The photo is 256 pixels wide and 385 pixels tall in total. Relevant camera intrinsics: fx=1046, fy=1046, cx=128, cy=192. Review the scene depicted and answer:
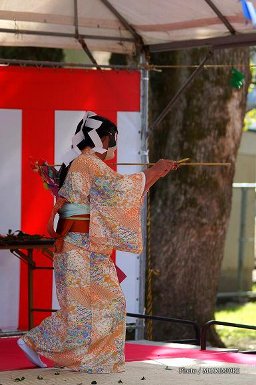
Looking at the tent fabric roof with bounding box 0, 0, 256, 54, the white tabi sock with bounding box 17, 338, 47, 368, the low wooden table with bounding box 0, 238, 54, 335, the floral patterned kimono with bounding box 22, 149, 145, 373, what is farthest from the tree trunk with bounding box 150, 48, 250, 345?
the floral patterned kimono with bounding box 22, 149, 145, 373

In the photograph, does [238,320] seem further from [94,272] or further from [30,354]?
[94,272]

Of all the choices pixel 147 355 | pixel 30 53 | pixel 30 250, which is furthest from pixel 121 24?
pixel 30 53

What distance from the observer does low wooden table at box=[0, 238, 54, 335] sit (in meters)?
6.84

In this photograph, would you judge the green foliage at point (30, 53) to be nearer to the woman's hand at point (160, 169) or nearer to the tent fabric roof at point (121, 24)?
the tent fabric roof at point (121, 24)

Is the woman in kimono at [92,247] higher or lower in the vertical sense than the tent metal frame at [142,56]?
lower

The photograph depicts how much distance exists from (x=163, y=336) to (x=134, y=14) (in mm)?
3428

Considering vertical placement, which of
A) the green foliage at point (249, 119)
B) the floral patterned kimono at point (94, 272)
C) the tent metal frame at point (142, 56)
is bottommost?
the floral patterned kimono at point (94, 272)

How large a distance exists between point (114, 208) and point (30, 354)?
95 centimetres

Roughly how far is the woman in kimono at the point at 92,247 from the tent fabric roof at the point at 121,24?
1.55 m

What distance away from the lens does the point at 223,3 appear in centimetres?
661

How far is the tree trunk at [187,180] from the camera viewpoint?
372 inches

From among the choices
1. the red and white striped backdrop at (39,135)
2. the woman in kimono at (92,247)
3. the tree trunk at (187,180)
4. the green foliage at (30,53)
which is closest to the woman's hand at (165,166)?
the woman in kimono at (92,247)

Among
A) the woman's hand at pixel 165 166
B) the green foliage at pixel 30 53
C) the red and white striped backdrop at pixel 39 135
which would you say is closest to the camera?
the woman's hand at pixel 165 166

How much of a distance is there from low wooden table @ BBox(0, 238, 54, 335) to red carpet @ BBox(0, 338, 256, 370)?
11.9 inches
